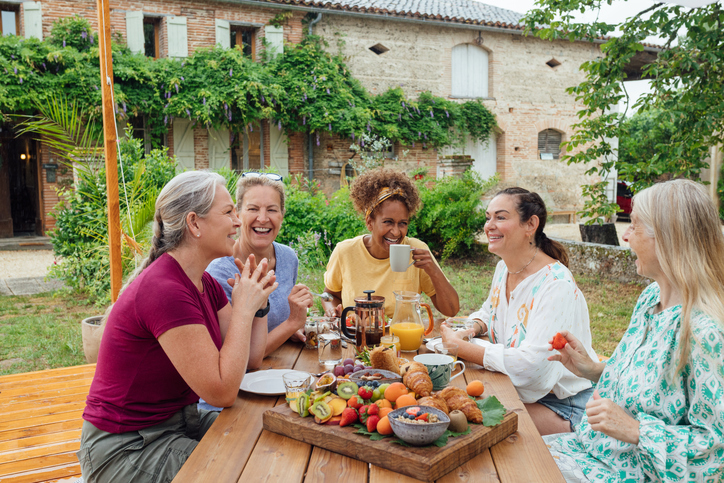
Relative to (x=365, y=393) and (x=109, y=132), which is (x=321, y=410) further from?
(x=109, y=132)

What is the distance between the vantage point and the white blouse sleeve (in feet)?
6.91

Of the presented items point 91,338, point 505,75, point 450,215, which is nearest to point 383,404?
point 91,338

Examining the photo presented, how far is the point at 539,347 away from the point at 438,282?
1.00 m

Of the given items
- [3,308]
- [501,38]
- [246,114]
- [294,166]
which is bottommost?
[3,308]

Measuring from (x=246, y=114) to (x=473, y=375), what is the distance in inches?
430

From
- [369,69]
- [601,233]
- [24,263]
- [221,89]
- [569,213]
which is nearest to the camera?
[601,233]

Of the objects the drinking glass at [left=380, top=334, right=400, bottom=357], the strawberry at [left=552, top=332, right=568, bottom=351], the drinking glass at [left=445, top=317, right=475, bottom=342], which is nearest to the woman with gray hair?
the drinking glass at [left=380, top=334, right=400, bottom=357]

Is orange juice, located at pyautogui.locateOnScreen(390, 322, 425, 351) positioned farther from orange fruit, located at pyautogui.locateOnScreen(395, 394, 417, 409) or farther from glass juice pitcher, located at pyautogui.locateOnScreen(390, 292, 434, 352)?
orange fruit, located at pyautogui.locateOnScreen(395, 394, 417, 409)

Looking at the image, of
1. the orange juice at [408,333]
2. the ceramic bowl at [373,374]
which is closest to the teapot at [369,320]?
the orange juice at [408,333]

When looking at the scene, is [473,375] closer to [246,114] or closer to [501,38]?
[246,114]

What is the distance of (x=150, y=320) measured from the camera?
1.75 metres

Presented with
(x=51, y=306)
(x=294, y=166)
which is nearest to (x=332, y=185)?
(x=294, y=166)

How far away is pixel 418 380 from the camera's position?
167 cm

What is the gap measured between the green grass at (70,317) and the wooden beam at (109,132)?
1859 millimetres
